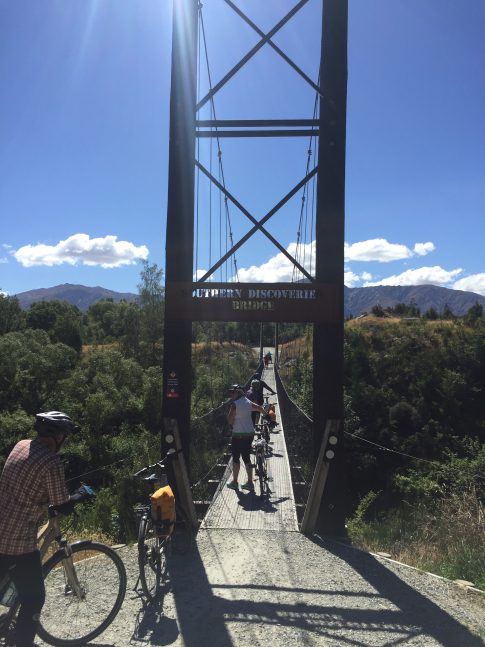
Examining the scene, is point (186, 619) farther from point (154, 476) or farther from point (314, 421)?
point (314, 421)

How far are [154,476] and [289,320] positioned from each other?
1762mm

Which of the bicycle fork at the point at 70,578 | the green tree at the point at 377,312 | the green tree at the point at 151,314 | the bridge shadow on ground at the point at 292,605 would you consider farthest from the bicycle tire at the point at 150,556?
the green tree at the point at 377,312

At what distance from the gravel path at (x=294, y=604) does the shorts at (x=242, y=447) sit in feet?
5.22

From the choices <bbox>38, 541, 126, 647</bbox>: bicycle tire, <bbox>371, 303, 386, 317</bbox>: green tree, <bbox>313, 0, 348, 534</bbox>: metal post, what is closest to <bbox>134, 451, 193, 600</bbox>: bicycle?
<bbox>38, 541, 126, 647</bbox>: bicycle tire

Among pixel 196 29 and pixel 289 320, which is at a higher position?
pixel 196 29

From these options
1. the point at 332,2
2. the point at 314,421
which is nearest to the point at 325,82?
the point at 332,2

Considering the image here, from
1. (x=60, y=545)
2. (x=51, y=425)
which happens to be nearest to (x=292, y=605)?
(x=60, y=545)

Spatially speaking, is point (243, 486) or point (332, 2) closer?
point (332, 2)

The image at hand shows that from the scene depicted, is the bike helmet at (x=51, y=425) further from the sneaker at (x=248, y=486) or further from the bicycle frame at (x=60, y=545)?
the sneaker at (x=248, y=486)

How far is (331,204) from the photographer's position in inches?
177

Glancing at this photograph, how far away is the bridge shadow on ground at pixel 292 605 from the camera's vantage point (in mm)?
2705

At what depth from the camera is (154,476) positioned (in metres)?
3.45

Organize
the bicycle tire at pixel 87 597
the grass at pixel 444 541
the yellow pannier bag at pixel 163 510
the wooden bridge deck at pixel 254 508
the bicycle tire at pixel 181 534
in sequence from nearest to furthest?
the bicycle tire at pixel 87 597
the yellow pannier bag at pixel 163 510
the grass at pixel 444 541
the bicycle tire at pixel 181 534
the wooden bridge deck at pixel 254 508

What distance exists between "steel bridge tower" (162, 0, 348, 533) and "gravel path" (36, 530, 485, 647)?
86 centimetres
